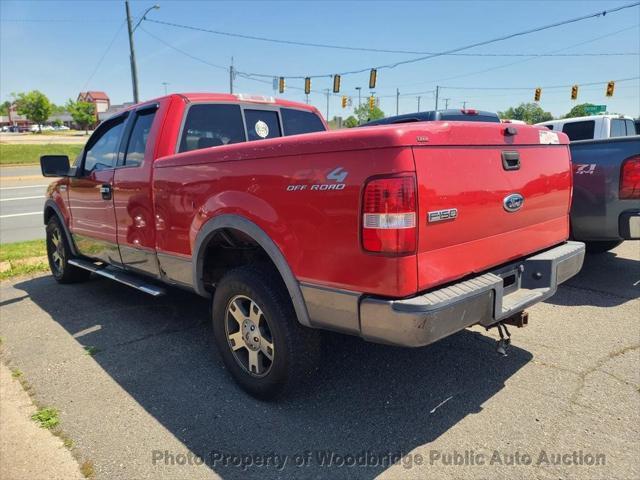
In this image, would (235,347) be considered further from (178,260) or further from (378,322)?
(378,322)

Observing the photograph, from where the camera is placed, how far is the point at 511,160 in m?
2.76

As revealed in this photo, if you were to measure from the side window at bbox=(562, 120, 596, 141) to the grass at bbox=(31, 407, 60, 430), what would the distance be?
10.3 metres

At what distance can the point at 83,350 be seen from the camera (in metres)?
3.91

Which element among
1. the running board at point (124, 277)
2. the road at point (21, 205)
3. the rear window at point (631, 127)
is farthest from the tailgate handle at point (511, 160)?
the rear window at point (631, 127)

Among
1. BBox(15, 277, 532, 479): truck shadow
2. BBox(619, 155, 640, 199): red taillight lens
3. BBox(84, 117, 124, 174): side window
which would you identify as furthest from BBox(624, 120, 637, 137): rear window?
BBox(84, 117, 124, 174): side window

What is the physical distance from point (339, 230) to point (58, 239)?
15.8 ft

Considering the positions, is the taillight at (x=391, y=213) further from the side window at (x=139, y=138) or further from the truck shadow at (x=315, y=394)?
the side window at (x=139, y=138)

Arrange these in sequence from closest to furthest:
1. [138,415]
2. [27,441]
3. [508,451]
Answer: [508,451], [27,441], [138,415]

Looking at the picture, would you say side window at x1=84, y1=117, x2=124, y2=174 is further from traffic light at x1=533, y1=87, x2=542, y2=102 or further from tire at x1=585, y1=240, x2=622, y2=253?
traffic light at x1=533, y1=87, x2=542, y2=102

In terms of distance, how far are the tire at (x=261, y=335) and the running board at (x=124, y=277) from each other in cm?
87

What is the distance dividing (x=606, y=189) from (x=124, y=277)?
4736mm

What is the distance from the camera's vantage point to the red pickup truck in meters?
Result: 2.19

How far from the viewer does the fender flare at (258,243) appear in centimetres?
258

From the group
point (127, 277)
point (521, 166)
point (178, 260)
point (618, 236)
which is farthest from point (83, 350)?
point (618, 236)
